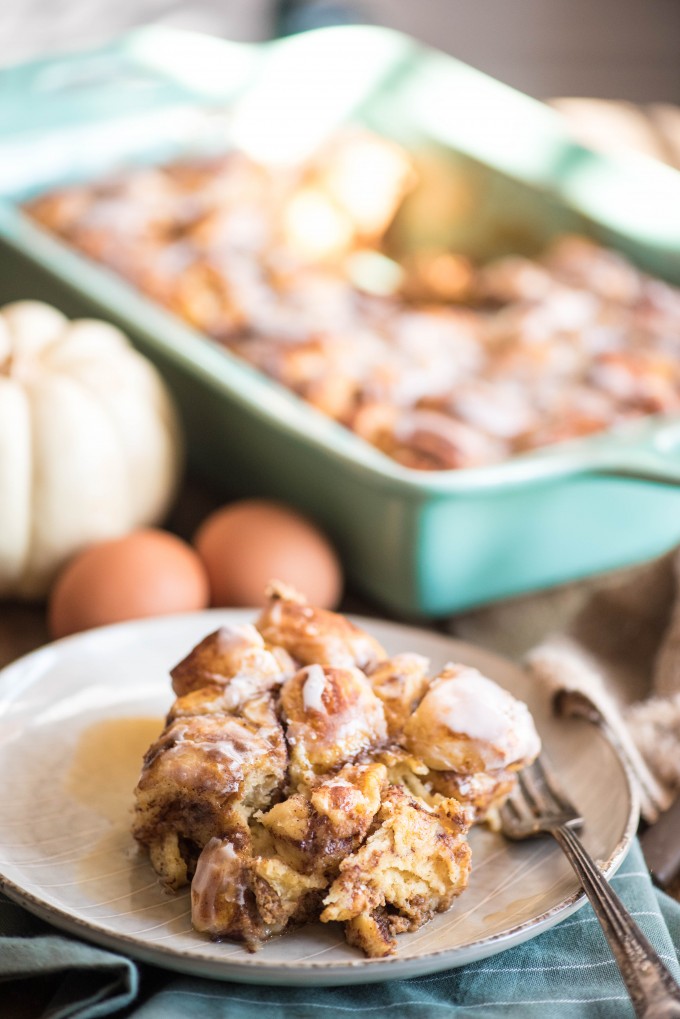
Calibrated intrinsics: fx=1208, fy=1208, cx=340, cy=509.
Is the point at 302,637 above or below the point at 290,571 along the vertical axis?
above

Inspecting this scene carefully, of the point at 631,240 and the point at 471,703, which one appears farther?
the point at 631,240

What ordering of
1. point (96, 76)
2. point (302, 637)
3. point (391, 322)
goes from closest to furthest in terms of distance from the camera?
1. point (302, 637)
2. point (391, 322)
3. point (96, 76)

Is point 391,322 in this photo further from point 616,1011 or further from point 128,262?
point 616,1011

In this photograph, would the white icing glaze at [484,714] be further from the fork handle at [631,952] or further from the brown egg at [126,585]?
the brown egg at [126,585]

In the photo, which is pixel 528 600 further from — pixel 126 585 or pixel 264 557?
pixel 126 585

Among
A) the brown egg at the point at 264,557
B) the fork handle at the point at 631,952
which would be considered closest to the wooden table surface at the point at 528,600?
the brown egg at the point at 264,557

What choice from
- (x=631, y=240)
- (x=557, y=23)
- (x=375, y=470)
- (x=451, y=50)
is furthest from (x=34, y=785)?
(x=557, y=23)
